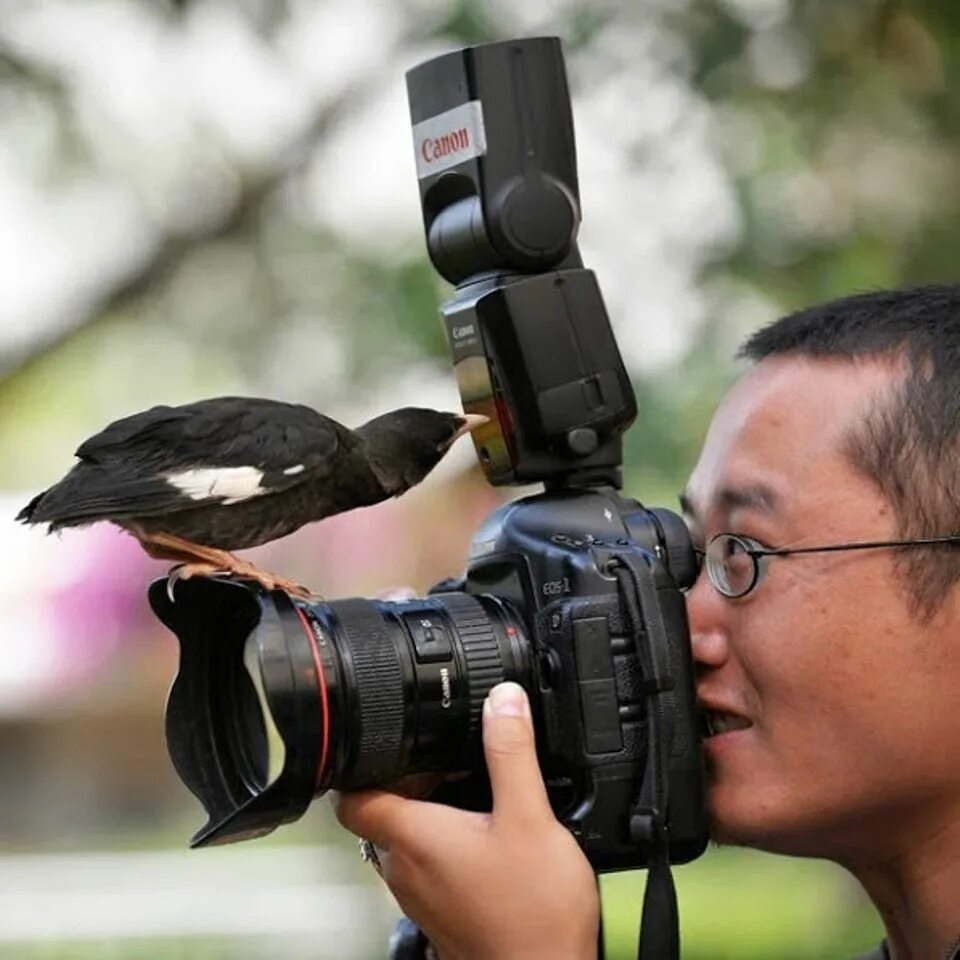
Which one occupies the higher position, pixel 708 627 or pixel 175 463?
pixel 175 463

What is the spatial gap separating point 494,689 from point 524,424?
247 mm

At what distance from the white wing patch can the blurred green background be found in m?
1.20

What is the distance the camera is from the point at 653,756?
149cm

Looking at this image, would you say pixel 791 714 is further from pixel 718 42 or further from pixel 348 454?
pixel 718 42

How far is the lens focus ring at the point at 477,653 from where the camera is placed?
59.8 inches

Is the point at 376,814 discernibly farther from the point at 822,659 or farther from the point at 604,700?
the point at 822,659

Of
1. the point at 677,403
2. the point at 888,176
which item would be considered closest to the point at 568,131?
the point at 677,403

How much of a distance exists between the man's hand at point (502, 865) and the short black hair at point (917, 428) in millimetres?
311

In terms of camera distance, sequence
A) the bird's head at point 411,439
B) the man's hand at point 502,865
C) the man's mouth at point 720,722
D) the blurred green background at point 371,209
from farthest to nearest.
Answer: the blurred green background at point 371,209 < the bird's head at point 411,439 < the man's mouth at point 720,722 < the man's hand at point 502,865

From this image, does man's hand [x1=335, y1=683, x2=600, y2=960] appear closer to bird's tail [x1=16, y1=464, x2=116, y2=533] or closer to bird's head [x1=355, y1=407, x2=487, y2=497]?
bird's tail [x1=16, y1=464, x2=116, y2=533]

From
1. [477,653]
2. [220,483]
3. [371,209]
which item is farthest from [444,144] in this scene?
[371,209]

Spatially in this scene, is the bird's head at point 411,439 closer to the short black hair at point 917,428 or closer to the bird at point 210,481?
the bird at point 210,481

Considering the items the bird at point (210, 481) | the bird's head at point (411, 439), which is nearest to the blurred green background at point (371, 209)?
the bird's head at point (411, 439)

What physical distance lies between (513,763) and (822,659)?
24 centimetres
